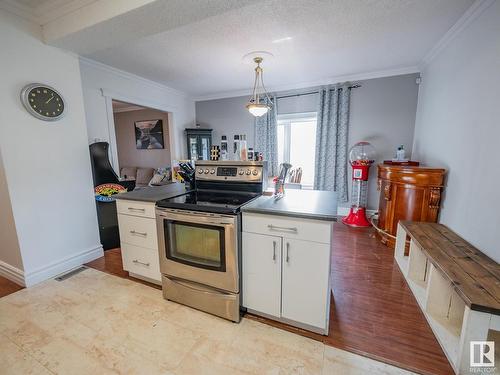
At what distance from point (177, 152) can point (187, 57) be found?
224 cm

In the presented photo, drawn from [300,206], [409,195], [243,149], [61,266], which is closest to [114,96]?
[61,266]

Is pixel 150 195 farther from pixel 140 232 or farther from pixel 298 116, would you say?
pixel 298 116

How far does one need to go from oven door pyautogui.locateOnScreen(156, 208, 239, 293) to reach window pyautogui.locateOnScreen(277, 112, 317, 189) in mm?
3276

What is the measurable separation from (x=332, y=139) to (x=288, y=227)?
3.07 meters

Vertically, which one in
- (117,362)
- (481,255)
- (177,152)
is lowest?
(117,362)

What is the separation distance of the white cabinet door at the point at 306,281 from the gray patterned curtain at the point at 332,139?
294 centimetres

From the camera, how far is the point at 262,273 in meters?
1.57

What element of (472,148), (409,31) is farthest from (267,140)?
(472,148)

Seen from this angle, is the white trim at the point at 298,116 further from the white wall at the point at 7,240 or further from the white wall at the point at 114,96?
the white wall at the point at 7,240

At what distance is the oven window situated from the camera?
1584 mm

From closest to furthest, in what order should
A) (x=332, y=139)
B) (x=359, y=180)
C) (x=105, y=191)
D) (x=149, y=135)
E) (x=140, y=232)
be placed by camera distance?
(x=140, y=232) < (x=105, y=191) < (x=359, y=180) < (x=332, y=139) < (x=149, y=135)

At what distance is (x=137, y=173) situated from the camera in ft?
20.1

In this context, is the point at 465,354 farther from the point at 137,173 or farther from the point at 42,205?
the point at 137,173

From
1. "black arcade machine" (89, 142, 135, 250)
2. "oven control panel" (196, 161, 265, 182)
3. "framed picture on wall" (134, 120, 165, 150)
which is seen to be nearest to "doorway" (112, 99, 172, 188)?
"framed picture on wall" (134, 120, 165, 150)
